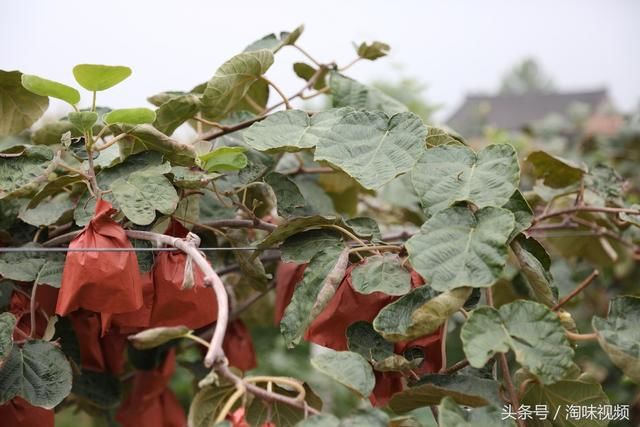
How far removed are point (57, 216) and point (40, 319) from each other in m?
0.12

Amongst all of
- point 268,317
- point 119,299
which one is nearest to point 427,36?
point 268,317

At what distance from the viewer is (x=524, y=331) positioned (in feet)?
2.08

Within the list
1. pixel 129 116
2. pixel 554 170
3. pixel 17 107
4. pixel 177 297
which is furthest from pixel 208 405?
pixel 554 170

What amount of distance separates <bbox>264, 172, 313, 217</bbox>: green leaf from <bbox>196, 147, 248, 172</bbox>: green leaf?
0.10m

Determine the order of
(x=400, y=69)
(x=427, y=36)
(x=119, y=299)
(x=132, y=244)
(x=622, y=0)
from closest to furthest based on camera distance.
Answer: (x=119, y=299) < (x=132, y=244) < (x=622, y=0) < (x=400, y=69) < (x=427, y=36)

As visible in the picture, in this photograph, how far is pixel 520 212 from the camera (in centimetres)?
76

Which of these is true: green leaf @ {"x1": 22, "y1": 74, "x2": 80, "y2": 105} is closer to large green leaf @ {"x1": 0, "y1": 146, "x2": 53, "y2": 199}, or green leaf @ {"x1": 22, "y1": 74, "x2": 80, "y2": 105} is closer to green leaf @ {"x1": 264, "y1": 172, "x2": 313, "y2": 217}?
large green leaf @ {"x1": 0, "y1": 146, "x2": 53, "y2": 199}

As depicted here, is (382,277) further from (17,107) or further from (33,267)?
(17,107)

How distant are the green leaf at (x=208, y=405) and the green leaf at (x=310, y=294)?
0.12 metres

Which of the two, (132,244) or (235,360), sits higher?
(132,244)

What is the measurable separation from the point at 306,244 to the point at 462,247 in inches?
8.2

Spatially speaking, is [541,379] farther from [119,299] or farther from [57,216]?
[57,216]

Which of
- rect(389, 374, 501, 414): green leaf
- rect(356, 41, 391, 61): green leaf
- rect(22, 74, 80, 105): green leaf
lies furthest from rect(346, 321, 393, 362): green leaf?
rect(356, 41, 391, 61): green leaf

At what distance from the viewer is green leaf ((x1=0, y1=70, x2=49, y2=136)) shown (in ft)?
3.00
